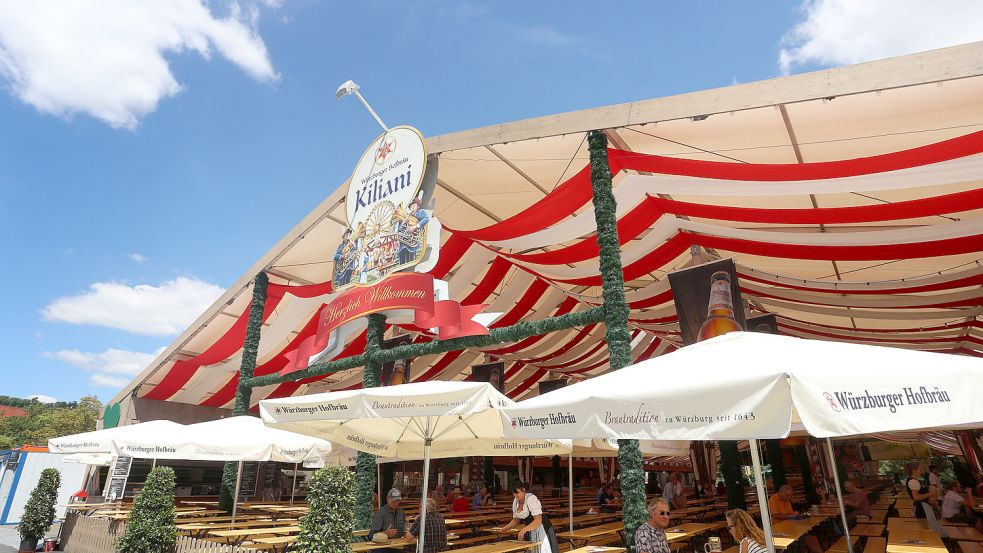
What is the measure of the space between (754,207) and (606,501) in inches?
343

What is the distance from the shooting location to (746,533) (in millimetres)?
4172

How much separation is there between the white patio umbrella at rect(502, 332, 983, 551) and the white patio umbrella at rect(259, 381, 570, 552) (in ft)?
5.27

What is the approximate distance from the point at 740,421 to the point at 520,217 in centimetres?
532

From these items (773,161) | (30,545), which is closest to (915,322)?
(773,161)

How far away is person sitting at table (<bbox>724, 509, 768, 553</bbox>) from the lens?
159 inches

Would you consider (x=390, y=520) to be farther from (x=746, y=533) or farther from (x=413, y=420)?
(x=746, y=533)

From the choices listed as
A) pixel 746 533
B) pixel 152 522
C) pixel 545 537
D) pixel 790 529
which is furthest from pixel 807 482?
pixel 152 522

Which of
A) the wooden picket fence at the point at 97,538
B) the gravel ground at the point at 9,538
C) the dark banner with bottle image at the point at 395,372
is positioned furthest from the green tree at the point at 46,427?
the dark banner with bottle image at the point at 395,372

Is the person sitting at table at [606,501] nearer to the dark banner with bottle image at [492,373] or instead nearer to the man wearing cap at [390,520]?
the dark banner with bottle image at [492,373]

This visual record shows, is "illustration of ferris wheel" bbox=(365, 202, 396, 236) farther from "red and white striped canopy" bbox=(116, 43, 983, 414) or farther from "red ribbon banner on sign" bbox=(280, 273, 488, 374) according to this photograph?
"red and white striped canopy" bbox=(116, 43, 983, 414)

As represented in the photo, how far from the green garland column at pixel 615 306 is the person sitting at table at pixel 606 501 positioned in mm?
8127

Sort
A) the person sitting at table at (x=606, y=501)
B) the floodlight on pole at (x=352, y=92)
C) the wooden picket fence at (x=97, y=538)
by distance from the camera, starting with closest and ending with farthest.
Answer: the wooden picket fence at (x=97, y=538) → the floodlight on pole at (x=352, y=92) → the person sitting at table at (x=606, y=501)

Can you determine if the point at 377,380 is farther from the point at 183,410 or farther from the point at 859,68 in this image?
the point at 183,410

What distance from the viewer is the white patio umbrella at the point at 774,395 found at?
2.42m
